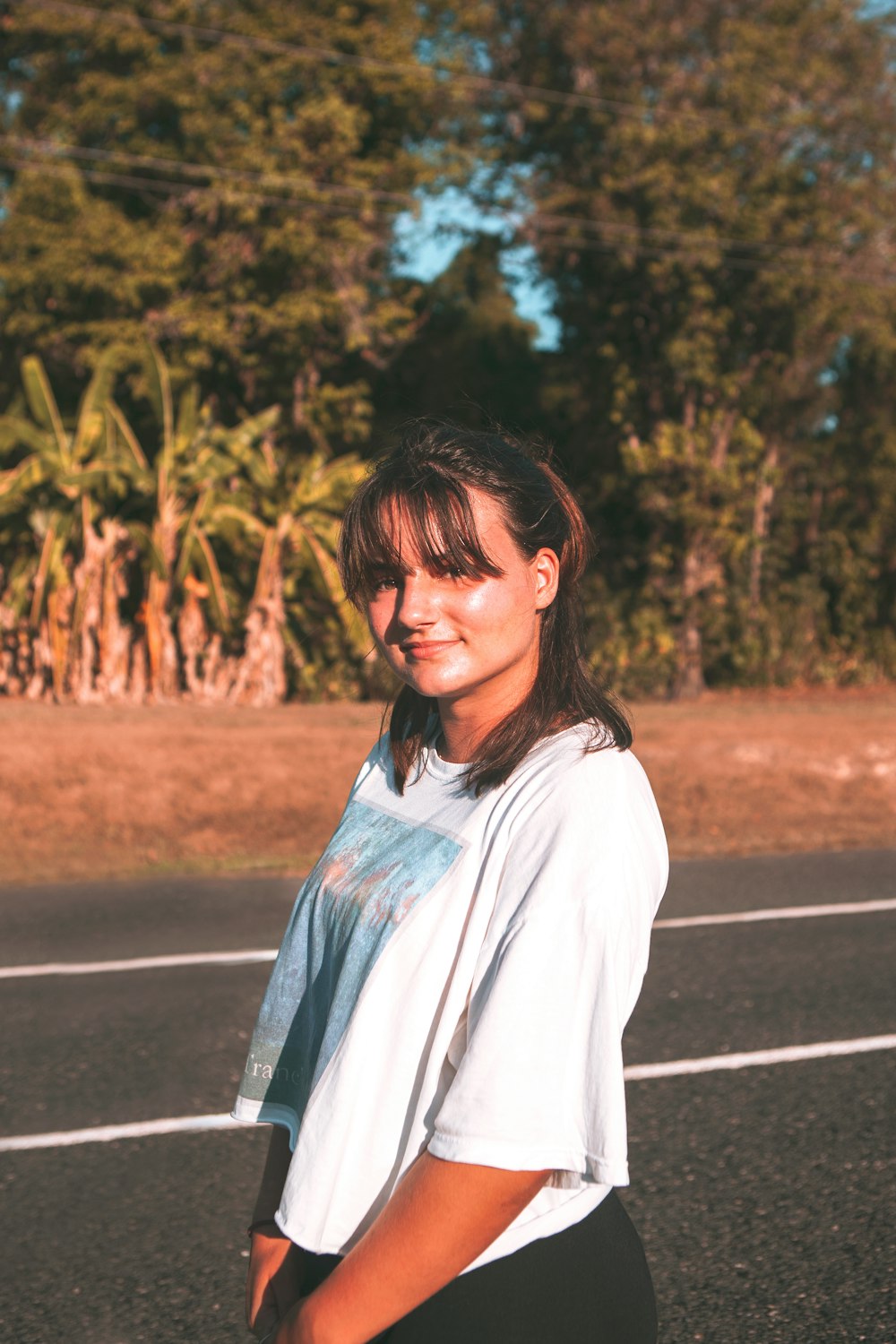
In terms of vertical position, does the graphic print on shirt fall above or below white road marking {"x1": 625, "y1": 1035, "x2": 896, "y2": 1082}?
above

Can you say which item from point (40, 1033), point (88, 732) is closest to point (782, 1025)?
point (40, 1033)

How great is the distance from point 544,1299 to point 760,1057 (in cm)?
404

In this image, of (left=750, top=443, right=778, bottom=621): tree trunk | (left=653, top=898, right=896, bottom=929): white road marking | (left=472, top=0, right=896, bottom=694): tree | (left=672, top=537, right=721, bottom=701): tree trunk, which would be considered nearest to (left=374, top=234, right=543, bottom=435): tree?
(left=472, top=0, right=896, bottom=694): tree

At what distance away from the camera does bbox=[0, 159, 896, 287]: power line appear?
15555mm

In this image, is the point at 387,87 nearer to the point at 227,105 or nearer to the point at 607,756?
the point at 227,105

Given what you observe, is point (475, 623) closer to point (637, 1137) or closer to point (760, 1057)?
point (637, 1137)

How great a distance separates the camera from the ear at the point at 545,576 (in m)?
1.61

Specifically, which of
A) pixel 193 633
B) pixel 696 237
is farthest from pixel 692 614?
pixel 193 633

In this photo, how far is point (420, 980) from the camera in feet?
4.55

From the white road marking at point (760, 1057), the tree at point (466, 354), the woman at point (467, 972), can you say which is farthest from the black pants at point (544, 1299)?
the tree at point (466, 354)

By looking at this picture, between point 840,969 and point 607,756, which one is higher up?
point 607,756

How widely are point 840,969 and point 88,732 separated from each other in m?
6.30

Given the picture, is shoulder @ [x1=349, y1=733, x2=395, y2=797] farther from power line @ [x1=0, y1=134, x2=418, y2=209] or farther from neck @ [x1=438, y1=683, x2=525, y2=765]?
power line @ [x1=0, y1=134, x2=418, y2=209]

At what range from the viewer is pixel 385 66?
16.2 metres
